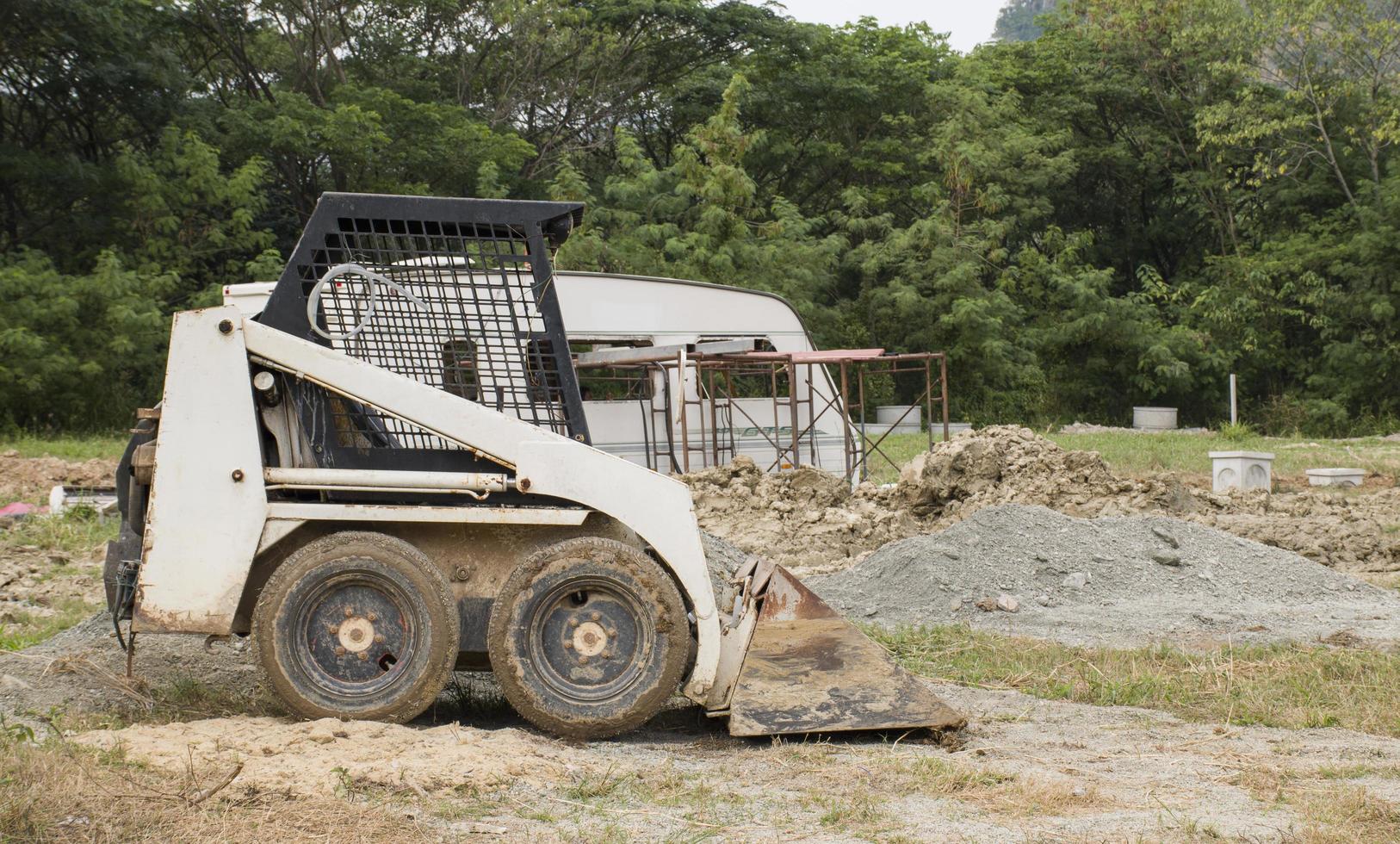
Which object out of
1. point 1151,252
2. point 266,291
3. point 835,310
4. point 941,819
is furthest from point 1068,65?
point 941,819

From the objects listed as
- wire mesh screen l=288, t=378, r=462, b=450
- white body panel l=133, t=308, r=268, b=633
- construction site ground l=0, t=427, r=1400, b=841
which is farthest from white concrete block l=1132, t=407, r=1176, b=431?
white body panel l=133, t=308, r=268, b=633

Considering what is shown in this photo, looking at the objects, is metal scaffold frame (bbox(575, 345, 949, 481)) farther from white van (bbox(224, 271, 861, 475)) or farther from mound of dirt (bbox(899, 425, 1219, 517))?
mound of dirt (bbox(899, 425, 1219, 517))

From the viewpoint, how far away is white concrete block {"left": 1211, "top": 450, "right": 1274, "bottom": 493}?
17.0 m

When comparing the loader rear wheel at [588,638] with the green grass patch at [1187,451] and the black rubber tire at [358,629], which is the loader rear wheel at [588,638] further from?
the green grass patch at [1187,451]

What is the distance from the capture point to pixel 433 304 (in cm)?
607

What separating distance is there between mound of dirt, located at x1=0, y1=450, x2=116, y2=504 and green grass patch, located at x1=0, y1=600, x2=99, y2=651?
634 centimetres

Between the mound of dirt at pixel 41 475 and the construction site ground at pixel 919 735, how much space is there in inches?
131

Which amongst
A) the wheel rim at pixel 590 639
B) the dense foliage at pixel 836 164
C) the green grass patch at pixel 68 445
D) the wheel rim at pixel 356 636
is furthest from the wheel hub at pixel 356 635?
the dense foliage at pixel 836 164

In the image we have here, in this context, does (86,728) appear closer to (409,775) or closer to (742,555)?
(409,775)

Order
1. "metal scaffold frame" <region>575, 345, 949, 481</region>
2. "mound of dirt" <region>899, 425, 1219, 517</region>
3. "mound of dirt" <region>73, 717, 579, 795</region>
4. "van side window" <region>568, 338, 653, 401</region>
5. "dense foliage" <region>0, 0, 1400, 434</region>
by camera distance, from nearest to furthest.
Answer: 1. "mound of dirt" <region>73, 717, 579, 795</region>
2. "mound of dirt" <region>899, 425, 1219, 517</region>
3. "metal scaffold frame" <region>575, 345, 949, 481</region>
4. "van side window" <region>568, 338, 653, 401</region>
5. "dense foliage" <region>0, 0, 1400, 434</region>

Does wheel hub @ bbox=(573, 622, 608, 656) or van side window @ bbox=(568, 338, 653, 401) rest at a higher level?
van side window @ bbox=(568, 338, 653, 401)

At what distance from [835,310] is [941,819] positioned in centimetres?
2860

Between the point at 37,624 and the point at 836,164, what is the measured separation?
101 ft

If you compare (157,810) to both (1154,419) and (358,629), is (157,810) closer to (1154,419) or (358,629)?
(358,629)
